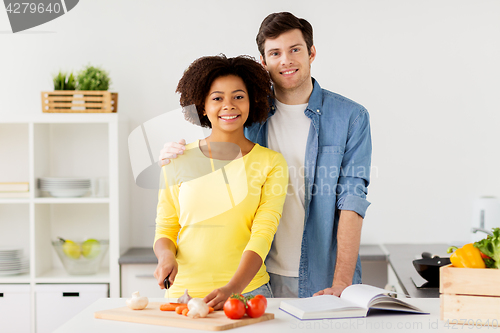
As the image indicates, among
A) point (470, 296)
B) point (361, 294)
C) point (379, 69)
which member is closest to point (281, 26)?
point (361, 294)

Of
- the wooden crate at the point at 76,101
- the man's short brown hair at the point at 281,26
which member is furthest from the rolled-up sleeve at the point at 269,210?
the wooden crate at the point at 76,101

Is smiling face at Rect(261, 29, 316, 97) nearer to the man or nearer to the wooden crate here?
the man

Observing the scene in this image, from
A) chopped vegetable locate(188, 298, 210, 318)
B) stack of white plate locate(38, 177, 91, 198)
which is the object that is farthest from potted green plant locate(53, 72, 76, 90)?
chopped vegetable locate(188, 298, 210, 318)

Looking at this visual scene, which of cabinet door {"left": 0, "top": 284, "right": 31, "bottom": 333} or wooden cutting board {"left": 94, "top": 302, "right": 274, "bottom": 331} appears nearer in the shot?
wooden cutting board {"left": 94, "top": 302, "right": 274, "bottom": 331}

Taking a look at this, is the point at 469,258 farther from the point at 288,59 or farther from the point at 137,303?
the point at 288,59

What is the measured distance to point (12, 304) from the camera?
255 cm

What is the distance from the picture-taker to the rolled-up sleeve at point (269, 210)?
4.69 ft

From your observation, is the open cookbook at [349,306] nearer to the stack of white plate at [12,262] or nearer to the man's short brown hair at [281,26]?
the man's short brown hair at [281,26]

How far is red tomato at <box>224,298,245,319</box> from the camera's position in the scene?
3.65 ft

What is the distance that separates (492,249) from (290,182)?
0.77 meters

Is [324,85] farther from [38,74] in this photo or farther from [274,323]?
[274,323]

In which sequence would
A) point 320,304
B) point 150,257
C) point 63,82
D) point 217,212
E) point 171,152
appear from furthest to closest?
point 63,82 < point 150,257 < point 171,152 < point 217,212 < point 320,304

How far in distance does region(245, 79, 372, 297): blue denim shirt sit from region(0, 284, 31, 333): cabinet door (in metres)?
1.63

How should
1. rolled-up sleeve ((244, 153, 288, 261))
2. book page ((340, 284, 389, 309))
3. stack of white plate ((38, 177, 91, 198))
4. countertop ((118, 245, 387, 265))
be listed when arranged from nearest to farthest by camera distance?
book page ((340, 284, 389, 309)), rolled-up sleeve ((244, 153, 288, 261)), countertop ((118, 245, 387, 265)), stack of white plate ((38, 177, 91, 198))
